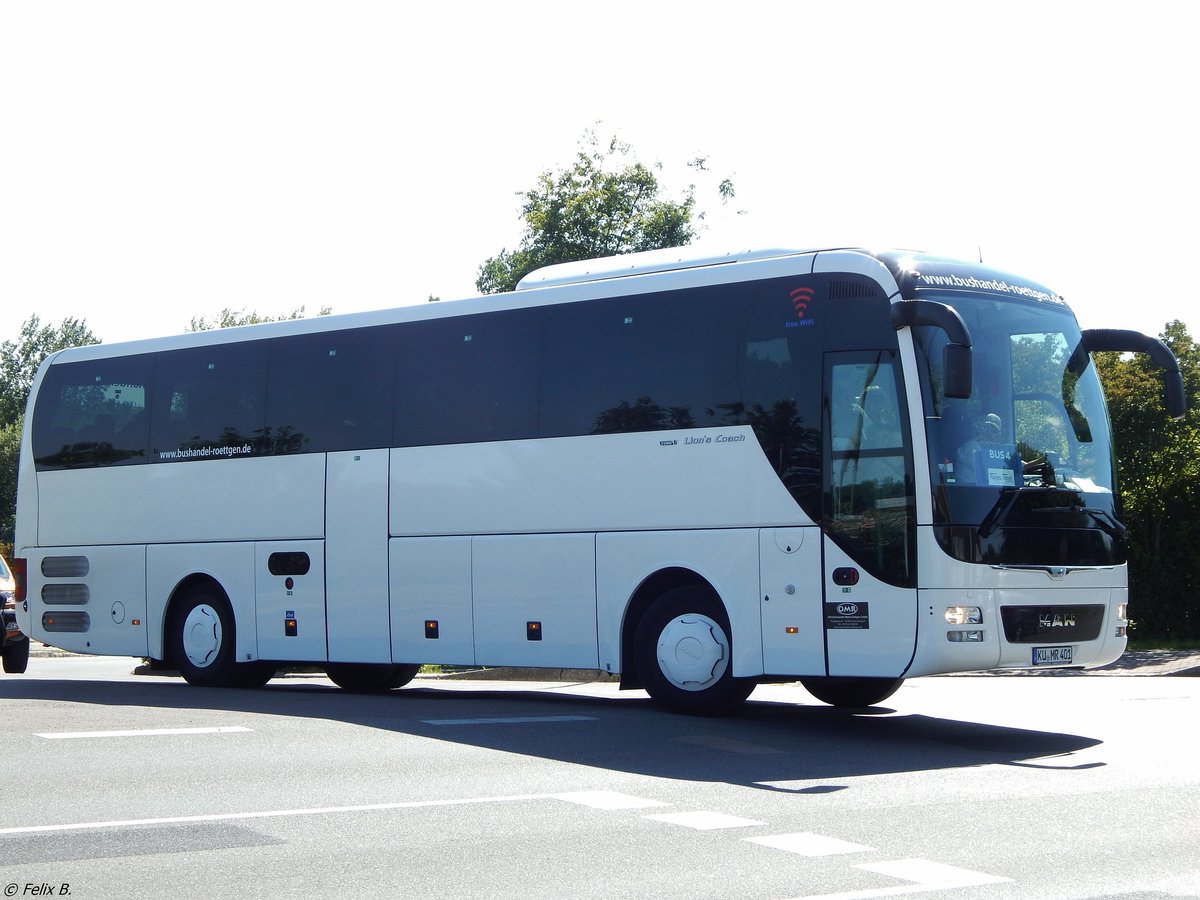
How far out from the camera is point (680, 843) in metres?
7.96

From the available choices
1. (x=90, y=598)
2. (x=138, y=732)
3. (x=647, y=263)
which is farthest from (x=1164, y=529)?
(x=138, y=732)

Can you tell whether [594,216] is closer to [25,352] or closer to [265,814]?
[265,814]

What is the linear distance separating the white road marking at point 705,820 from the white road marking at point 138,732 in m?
5.32

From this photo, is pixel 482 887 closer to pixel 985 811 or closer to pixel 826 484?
pixel 985 811

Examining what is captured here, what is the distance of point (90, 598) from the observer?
19.3 metres

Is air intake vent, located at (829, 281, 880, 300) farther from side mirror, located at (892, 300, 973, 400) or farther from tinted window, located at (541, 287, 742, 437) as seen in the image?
tinted window, located at (541, 287, 742, 437)

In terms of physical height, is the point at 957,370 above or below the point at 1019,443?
above

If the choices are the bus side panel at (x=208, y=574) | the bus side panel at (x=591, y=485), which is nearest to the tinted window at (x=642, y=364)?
the bus side panel at (x=591, y=485)

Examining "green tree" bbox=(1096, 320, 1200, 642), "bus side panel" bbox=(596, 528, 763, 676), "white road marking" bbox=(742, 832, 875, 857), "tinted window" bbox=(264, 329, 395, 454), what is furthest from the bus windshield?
"green tree" bbox=(1096, 320, 1200, 642)

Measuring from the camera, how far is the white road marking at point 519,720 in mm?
13875

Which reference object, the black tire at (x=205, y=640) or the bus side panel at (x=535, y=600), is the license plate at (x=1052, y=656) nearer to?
the bus side panel at (x=535, y=600)

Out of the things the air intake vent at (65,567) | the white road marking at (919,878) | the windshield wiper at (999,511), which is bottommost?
the white road marking at (919,878)

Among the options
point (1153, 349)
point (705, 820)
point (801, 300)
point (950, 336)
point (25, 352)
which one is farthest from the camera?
point (25, 352)

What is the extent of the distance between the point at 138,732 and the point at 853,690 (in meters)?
6.54
